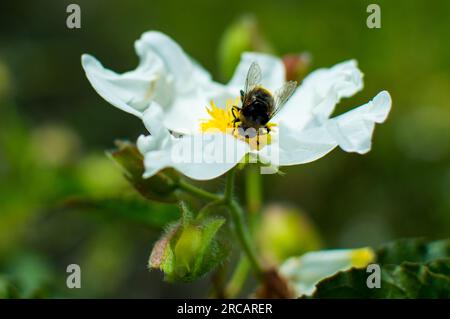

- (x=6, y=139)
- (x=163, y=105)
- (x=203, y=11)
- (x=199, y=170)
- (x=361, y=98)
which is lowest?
(x=199, y=170)

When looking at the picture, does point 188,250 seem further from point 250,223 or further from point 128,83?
point 250,223

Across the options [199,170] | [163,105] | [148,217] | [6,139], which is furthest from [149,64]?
[6,139]

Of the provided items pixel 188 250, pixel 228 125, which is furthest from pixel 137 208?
pixel 188 250

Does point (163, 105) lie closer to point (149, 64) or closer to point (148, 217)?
point (149, 64)

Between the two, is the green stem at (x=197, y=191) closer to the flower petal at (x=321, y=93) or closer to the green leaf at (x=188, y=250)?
the green leaf at (x=188, y=250)

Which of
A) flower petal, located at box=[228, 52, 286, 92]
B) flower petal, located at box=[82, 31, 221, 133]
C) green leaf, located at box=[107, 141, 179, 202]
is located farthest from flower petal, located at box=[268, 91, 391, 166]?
flower petal, located at box=[228, 52, 286, 92]

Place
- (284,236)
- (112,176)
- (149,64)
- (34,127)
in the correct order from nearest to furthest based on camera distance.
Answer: (149,64), (284,236), (112,176), (34,127)

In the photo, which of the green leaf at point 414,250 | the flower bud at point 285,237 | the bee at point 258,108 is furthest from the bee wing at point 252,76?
the flower bud at point 285,237
